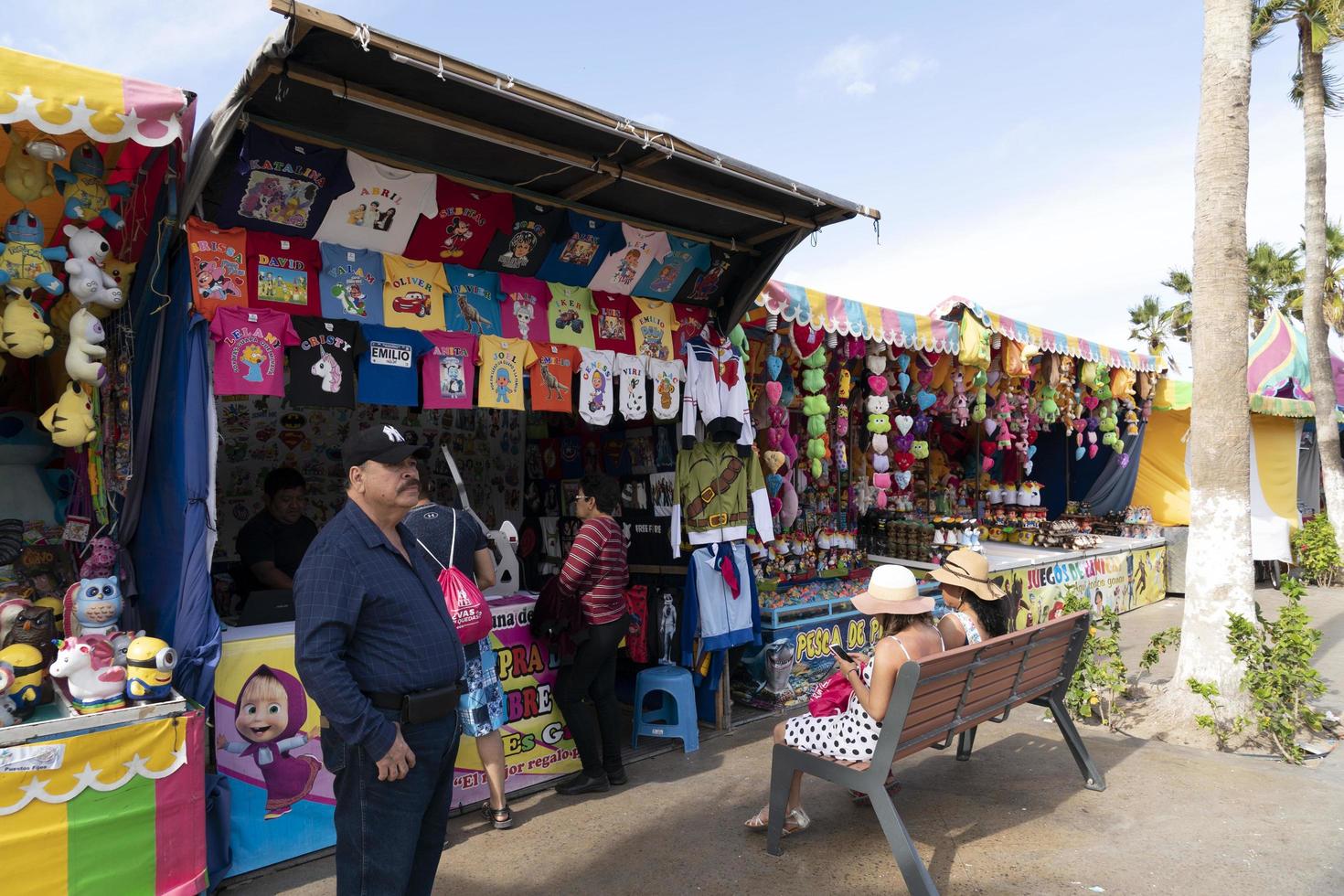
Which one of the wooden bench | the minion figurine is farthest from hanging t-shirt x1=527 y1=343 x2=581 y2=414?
the wooden bench

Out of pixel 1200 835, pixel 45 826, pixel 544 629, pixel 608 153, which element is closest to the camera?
pixel 45 826

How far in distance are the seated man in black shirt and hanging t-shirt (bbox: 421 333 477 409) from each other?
1.52 meters

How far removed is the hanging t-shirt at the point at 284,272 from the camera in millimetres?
3703

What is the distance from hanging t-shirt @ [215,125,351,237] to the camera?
3.53 meters

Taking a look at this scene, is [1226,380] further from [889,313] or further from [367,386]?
[367,386]

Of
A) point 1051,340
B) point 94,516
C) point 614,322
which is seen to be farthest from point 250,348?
point 1051,340

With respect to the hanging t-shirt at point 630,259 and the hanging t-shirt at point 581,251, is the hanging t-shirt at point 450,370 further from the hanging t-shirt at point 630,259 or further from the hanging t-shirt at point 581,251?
the hanging t-shirt at point 630,259

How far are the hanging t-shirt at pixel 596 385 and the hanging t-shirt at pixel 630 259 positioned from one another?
0.49m

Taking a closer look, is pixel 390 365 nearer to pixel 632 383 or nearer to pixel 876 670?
pixel 632 383

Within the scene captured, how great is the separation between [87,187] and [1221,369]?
6494 mm

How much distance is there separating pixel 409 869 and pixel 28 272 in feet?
9.00

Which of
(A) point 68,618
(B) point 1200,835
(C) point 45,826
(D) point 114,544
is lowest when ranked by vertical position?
(B) point 1200,835

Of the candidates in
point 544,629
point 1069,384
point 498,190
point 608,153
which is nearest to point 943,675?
point 544,629

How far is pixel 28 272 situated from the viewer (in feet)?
10.4
